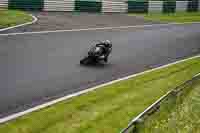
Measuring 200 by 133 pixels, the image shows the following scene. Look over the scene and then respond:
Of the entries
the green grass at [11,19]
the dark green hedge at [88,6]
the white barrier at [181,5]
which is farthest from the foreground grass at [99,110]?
the white barrier at [181,5]

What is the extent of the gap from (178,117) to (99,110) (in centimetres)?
175

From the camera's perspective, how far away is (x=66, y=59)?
1361 cm

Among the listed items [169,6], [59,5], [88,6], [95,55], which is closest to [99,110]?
[95,55]

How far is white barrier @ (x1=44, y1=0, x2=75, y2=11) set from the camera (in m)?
26.9

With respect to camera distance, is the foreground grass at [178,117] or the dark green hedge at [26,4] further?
the dark green hedge at [26,4]

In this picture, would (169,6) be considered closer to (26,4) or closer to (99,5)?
(99,5)

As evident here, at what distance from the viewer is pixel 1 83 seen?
10.0m

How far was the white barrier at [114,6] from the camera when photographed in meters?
30.4

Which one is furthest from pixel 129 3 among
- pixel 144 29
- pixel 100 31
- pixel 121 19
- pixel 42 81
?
pixel 42 81

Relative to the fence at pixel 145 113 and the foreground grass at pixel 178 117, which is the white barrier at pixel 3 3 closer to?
the fence at pixel 145 113

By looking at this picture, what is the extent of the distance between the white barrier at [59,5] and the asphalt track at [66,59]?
7.19 metres

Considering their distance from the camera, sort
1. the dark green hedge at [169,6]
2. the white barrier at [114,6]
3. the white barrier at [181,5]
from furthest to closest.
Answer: the white barrier at [181,5]
the dark green hedge at [169,6]
the white barrier at [114,6]

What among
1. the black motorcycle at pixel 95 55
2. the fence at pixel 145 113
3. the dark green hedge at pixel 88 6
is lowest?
the fence at pixel 145 113

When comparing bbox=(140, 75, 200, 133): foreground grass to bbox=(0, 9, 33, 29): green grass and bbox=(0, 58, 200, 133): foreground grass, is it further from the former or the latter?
bbox=(0, 9, 33, 29): green grass
